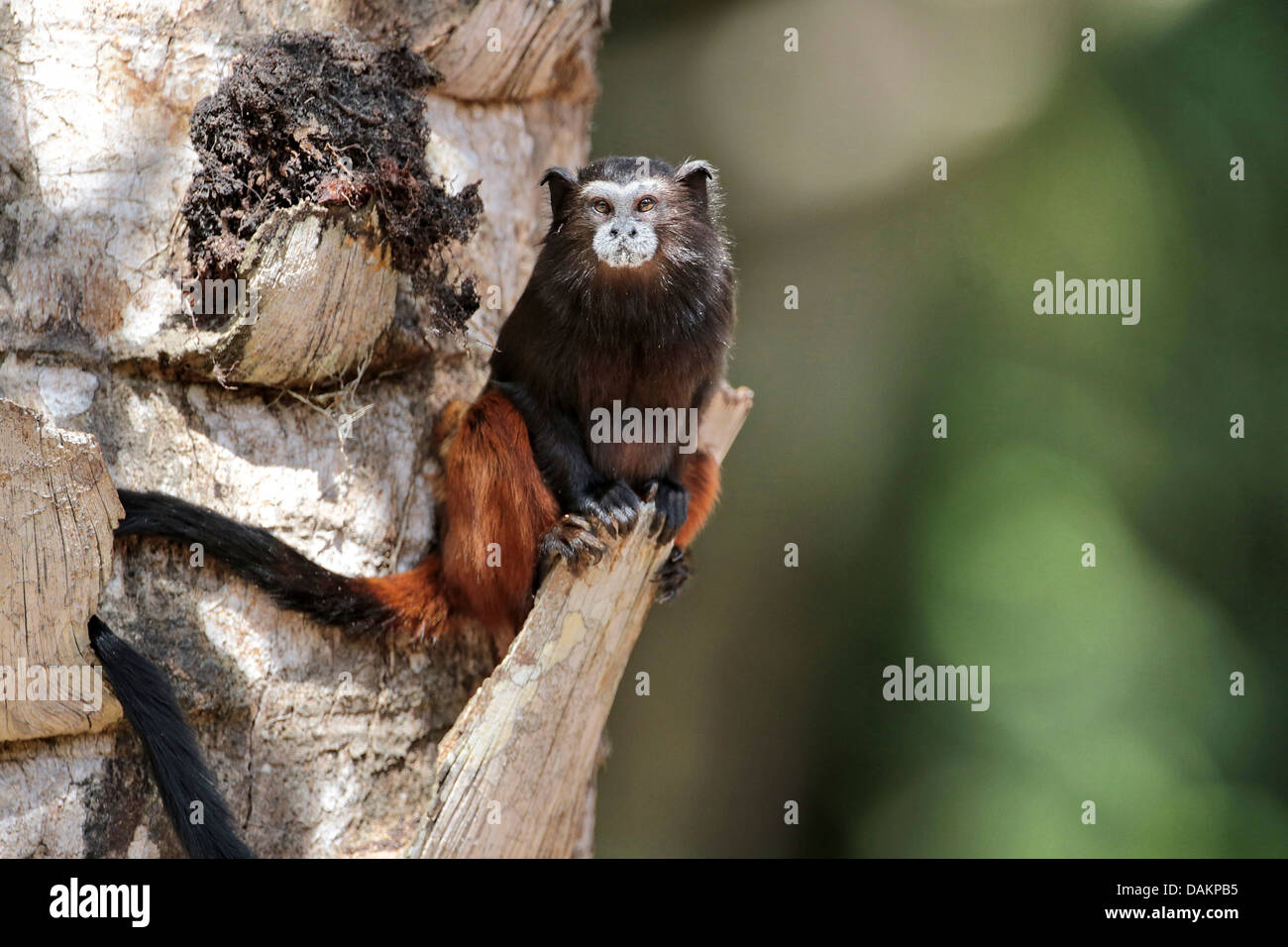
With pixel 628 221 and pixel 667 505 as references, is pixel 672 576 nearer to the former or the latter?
pixel 667 505

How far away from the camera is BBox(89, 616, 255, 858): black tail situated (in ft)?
9.37

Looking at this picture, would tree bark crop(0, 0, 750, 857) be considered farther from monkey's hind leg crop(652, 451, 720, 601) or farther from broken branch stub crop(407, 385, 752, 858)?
Result: monkey's hind leg crop(652, 451, 720, 601)

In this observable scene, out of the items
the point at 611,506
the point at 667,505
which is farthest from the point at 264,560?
the point at 667,505

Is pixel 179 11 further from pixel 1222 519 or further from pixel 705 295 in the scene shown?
pixel 1222 519

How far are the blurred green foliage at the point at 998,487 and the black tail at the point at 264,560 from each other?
3.73 metres

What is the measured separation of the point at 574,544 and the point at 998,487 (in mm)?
3494

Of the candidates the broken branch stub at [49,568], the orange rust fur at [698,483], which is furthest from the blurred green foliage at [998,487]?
the broken branch stub at [49,568]

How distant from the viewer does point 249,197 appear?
10.5ft

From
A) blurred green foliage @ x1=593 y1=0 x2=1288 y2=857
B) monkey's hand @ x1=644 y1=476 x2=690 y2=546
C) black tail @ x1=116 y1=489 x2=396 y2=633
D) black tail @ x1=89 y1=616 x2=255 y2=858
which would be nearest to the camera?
black tail @ x1=89 y1=616 x2=255 y2=858

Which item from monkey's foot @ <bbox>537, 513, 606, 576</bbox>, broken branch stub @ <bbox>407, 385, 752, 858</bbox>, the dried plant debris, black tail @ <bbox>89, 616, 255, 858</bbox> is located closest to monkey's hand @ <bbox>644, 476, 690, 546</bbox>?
broken branch stub @ <bbox>407, 385, 752, 858</bbox>

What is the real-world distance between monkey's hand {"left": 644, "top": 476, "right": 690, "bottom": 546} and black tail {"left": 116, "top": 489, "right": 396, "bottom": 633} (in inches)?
35.0

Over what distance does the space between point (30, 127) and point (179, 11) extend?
0.55 meters

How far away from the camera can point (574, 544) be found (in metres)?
3.42
